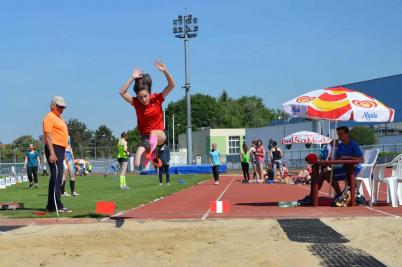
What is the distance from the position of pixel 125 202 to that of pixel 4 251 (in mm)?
6743

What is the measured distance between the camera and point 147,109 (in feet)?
27.4

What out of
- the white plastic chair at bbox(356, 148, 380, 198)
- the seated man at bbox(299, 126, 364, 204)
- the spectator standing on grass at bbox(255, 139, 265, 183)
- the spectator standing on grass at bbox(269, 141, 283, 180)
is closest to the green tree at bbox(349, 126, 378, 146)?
the spectator standing on grass at bbox(269, 141, 283, 180)

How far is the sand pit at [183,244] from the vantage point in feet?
18.5

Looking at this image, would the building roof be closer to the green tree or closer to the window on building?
the green tree

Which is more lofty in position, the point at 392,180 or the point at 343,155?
the point at 343,155

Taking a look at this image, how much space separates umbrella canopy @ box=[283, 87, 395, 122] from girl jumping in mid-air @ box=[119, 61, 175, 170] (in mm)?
4125

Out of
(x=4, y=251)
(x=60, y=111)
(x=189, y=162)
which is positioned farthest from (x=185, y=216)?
(x=189, y=162)

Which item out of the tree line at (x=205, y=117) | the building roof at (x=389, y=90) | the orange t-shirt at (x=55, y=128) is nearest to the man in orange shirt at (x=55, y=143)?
the orange t-shirt at (x=55, y=128)

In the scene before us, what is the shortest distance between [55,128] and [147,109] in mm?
3173

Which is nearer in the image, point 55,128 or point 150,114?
point 150,114

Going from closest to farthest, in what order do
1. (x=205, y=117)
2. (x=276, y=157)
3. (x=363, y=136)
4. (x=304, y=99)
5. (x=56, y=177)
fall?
(x=56, y=177) → (x=304, y=99) → (x=276, y=157) → (x=363, y=136) → (x=205, y=117)

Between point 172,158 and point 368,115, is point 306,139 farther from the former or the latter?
point 172,158

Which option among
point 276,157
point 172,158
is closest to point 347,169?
point 276,157

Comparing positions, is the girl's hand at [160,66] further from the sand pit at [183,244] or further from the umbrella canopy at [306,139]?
the umbrella canopy at [306,139]
